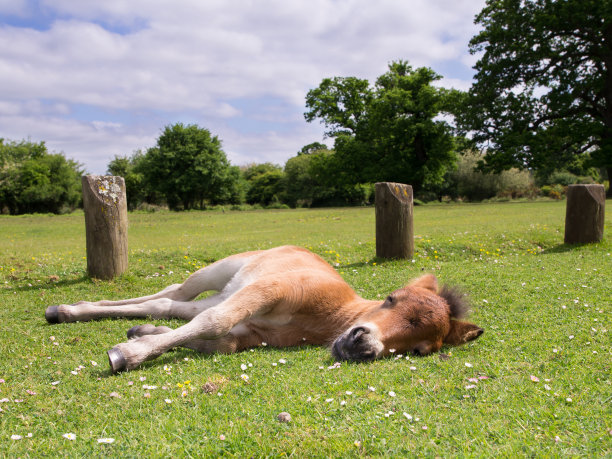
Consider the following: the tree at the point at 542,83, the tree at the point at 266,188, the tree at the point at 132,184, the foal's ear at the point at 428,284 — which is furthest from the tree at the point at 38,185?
the foal's ear at the point at 428,284

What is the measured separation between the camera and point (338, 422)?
2.88m

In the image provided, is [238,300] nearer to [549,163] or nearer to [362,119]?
[549,163]

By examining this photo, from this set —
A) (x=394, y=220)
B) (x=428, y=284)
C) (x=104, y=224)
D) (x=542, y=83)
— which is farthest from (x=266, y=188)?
(x=428, y=284)

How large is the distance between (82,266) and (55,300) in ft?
8.73

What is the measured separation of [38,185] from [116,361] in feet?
169

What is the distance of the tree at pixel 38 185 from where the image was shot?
47469 millimetres

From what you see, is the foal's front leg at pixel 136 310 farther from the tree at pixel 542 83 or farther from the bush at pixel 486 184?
the bush at pixel 486 184

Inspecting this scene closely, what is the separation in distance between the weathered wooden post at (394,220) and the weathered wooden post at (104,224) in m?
5.57

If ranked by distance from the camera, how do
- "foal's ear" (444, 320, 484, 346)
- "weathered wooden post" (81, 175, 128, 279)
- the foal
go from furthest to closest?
1. "weathered wooden post" (81, 175, 128, 279)
2. "foal's ear" (444, 320, 484, 346)
3. the foal

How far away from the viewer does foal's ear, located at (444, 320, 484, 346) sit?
4.35 metres

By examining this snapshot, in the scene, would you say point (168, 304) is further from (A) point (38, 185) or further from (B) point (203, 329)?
(A) point (38, 185)

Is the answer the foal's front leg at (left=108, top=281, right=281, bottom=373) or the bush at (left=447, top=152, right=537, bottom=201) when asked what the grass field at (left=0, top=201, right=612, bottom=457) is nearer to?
the foal's front leg at (left=108, top=281, right=281, bottom=373)

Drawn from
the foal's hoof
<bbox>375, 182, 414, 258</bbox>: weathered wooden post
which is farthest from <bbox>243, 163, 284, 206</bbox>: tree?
the foal's hoof

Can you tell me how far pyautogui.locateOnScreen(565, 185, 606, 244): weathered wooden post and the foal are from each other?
33.0ft
